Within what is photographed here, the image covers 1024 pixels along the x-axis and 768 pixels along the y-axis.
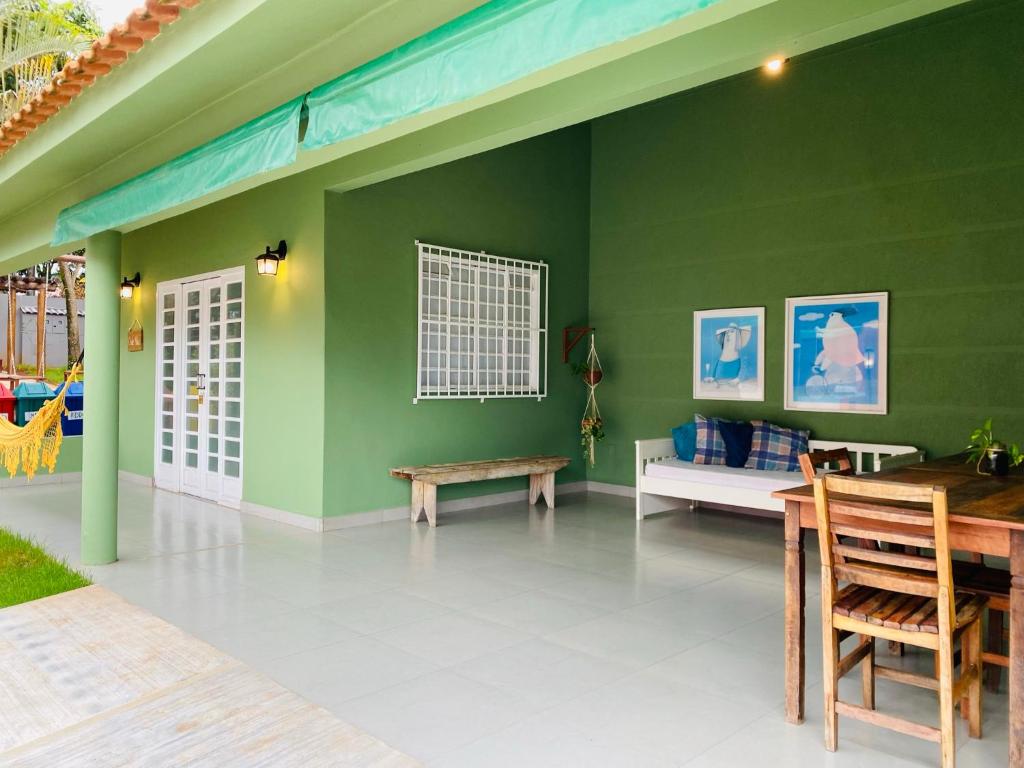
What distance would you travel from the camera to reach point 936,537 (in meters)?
2.17

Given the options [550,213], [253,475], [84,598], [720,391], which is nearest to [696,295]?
[720,391]

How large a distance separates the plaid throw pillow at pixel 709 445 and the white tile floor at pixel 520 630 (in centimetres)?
55

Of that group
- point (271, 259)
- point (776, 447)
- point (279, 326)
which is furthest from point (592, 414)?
point (271, 259)

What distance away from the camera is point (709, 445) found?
6395 mm

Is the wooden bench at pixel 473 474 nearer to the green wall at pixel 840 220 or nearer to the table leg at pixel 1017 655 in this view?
the green wall at pixel 840 220

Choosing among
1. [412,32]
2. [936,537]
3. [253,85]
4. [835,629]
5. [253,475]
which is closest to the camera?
[936,537]

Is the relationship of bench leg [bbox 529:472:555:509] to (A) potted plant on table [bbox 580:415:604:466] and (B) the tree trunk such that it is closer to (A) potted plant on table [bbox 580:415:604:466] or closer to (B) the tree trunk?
(A) potted plant on table [bbox 580:415:604:466]

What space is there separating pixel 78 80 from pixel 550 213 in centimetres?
470

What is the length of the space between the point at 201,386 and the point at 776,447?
5.35 meters

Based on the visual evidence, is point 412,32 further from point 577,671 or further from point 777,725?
point 777,725

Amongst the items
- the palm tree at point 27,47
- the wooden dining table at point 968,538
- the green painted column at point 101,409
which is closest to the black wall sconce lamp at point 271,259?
the green painted column at point 101,409

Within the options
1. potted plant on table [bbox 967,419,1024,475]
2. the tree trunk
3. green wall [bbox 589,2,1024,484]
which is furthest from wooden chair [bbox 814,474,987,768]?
the tree trunk

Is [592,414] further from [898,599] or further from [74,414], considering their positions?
[74,414]

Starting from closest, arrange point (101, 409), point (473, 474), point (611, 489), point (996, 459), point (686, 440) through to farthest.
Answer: point (996, 459)
point (101, 409)
point (473, 474)
point (686, 440)
point (611, 489)
